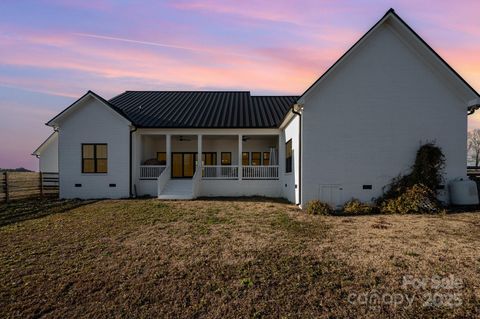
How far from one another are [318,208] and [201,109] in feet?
40.5

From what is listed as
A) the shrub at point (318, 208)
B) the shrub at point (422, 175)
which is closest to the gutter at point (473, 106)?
the shrub at point (422, 175)

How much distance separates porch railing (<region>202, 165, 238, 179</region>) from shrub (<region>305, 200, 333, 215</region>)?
280 inches

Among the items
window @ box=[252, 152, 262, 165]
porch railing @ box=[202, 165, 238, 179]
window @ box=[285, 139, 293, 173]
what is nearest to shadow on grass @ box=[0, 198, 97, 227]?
porch railing @ box=[202, 165, 238, 179]

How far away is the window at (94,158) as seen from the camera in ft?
61.2

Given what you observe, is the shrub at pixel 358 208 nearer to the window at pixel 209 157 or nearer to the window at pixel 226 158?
the window at pixel 226 158

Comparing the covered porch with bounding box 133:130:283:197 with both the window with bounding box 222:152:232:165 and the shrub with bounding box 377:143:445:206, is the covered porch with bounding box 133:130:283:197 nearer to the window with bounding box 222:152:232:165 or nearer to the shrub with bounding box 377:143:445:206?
the window with bounding box 222:152:232:165

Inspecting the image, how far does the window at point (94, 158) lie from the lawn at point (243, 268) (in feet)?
24.0

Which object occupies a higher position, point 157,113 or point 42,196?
point 157,113

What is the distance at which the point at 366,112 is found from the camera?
1373 centimetres

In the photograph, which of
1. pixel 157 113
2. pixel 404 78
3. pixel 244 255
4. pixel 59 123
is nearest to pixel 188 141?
pixel 157 113

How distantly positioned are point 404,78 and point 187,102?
15.1m

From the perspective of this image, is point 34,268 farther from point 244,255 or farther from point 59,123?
point 59,123

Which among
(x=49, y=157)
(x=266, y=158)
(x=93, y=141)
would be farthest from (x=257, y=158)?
(x=49, y=157)

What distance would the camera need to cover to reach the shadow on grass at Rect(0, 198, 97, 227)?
12852 millimetres
